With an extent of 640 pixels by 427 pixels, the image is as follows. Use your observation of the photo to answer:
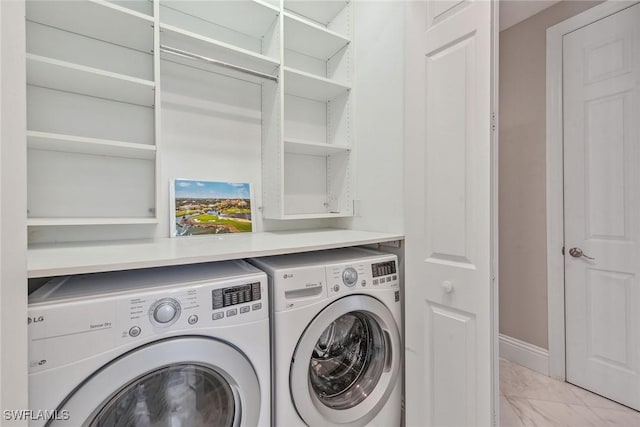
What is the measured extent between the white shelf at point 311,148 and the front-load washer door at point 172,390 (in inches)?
44.8

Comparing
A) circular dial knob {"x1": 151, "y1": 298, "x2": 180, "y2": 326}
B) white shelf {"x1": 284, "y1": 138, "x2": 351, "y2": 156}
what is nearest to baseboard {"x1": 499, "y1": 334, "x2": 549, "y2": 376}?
white shelf {"x1": 284, "y1": 138, "x2": 351, "y2": 156}

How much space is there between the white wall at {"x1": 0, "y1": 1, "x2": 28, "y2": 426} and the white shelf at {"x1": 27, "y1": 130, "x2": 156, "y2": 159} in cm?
61

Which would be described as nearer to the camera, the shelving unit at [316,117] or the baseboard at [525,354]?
the shelving unit at [316,117]

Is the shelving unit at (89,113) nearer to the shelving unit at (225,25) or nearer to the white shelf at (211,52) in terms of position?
the white shelf at (211,52)

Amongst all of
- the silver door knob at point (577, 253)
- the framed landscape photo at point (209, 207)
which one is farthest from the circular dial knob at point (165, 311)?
the silver door knob at point (577, 253)

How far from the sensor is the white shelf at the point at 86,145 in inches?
44.1

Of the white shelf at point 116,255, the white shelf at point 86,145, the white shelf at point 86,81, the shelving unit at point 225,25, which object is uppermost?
the shelving unit at point 225,25

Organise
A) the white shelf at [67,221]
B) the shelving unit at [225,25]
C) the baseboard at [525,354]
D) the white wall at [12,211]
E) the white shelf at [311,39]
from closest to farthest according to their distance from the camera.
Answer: the white wall at [12,211] < the white shelf at [67,221] < the shelving unit at [225,25] < the white shelf at [311,39] < the baseboard at [525,354]

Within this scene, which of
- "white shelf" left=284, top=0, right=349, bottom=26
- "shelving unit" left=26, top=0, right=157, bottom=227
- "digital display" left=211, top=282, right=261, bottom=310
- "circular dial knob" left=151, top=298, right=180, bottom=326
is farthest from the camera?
"white shelf" left=284, top=0, right=349, bottom=26

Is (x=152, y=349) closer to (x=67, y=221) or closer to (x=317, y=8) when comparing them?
(x=67, y=221)

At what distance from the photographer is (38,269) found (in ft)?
2.46

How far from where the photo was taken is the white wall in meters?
0.56

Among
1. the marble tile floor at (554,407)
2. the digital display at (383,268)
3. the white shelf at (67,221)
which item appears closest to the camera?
the white shelf at (67,221)

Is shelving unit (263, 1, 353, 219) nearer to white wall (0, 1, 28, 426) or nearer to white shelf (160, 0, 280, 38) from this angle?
white shelf (160, 0, 280, 38)
